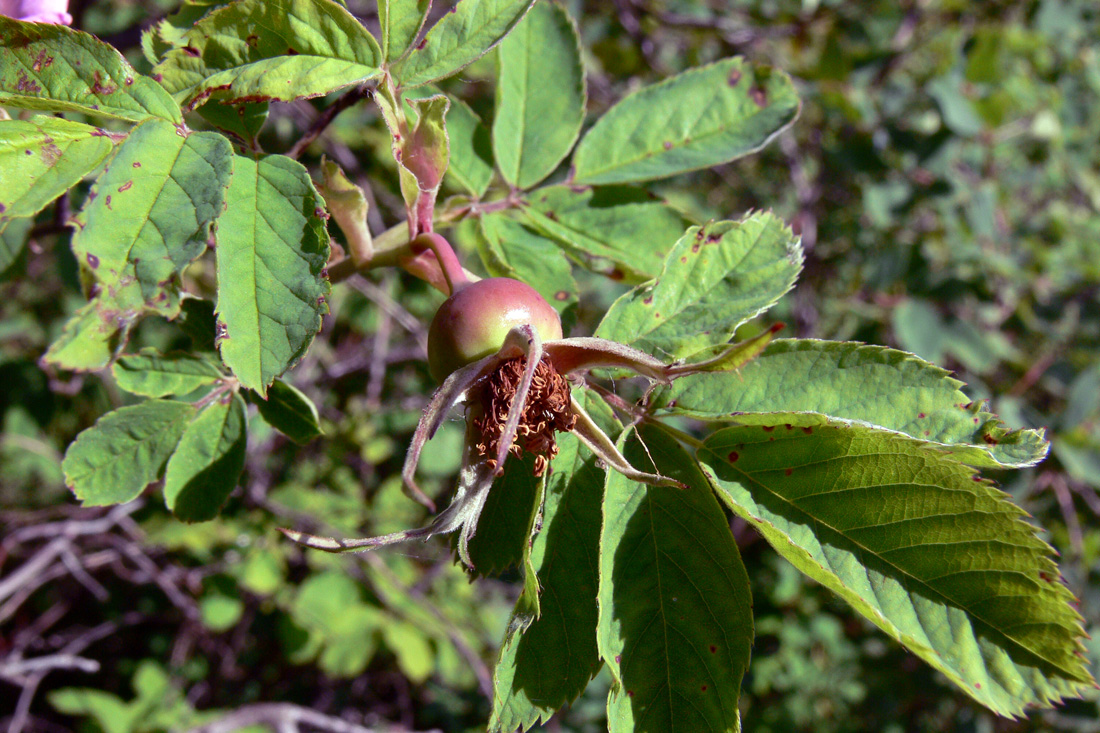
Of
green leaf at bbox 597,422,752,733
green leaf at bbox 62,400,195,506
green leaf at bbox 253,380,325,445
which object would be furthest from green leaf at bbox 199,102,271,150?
green leaf at bbox 597,422,752,733

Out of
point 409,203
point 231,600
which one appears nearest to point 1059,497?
point 409,203

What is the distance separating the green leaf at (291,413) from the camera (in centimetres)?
120

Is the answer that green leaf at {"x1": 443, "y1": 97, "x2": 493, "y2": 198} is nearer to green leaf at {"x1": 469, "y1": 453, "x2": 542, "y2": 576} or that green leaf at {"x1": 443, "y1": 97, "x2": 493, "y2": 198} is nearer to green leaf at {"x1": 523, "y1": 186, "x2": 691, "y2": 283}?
green leaf at {"x1": 523, "y1": 186, "x2": 691, "y2": 283}

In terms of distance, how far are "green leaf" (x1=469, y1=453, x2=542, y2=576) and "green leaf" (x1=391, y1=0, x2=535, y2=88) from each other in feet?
1.80

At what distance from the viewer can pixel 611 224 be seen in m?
1.39

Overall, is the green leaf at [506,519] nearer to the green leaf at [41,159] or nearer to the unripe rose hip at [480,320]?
the unripe rose hip at [480,320]

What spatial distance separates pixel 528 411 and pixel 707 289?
361mm

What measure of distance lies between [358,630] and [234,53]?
258cm

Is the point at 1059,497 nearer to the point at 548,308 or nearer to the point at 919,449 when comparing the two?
the point at 919,449

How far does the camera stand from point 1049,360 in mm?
3088

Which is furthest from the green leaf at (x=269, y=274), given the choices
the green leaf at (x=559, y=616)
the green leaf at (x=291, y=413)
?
the green leaf at (x=559, y=616)

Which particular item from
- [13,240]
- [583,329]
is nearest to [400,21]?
[13,240]

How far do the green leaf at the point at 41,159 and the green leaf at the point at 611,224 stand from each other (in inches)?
27.5

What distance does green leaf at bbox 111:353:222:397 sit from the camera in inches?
49.0
